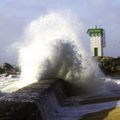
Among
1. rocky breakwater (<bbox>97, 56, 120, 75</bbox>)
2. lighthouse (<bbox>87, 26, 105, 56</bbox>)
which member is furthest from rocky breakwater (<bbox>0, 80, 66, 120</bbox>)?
lighthouse (<bbox>87, 26, 105, 56</bbox>)

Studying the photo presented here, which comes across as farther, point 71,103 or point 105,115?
point 71,103

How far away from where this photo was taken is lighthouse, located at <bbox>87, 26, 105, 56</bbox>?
51375 mm

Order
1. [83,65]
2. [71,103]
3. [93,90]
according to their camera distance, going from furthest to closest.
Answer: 1. [83,65]
2. [93,90]
3. [71,103]

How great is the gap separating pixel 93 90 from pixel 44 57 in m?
3.01

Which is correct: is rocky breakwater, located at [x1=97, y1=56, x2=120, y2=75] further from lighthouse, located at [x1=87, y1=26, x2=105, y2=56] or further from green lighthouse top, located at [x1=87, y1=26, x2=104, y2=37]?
green lighthouse top, located at [x1=87, y1=26, x2=104, y2=37]

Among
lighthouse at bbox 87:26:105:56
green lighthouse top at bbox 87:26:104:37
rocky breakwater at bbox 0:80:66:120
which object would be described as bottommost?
rocky breakwater at bbox 0:80:66:120

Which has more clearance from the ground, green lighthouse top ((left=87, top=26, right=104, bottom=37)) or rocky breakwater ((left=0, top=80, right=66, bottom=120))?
green lighthouse top ((left=87, top=26, right=104, bottom=37))

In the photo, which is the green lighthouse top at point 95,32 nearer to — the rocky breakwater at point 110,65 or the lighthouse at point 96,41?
the lighthouse at point 96,41

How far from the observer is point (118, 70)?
43250 millimetres

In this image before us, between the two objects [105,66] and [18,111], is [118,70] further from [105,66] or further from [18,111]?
[18,111]

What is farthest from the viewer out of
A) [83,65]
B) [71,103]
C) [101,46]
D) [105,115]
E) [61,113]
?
[101,46]

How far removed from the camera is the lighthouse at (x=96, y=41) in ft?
169

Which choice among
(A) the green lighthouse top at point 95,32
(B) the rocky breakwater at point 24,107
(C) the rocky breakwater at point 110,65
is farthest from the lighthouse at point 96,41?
(B) the rocky breakwater at point 24,107

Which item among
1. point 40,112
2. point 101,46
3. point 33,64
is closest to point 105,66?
point 101,46
